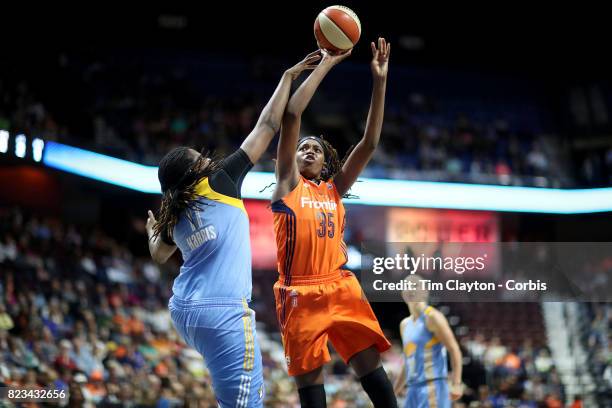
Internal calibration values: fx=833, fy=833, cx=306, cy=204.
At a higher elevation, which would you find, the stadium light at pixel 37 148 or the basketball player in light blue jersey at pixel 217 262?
the stadium light at pixel 37 148

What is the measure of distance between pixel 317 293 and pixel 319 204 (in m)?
0.60

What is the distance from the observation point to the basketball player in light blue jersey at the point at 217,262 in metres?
4.37

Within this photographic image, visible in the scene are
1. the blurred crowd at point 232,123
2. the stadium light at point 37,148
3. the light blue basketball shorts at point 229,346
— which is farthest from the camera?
the blurred crowd at point 232,123

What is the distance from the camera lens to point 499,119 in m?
26.2

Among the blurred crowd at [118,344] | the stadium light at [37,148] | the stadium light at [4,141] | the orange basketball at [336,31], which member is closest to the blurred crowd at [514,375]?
the blurred crowd at [118,344]

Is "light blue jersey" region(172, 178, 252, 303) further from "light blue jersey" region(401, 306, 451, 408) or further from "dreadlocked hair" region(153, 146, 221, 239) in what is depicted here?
"light blue jersey" region(401, 306, 451, 408)

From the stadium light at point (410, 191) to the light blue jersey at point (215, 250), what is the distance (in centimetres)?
1382

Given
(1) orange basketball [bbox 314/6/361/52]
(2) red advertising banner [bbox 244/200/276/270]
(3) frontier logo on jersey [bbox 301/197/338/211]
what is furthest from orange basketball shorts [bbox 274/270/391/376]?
(2) red advertising banner [bbox 244/200/276/270]

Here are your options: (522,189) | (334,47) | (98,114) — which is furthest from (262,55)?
(334,47)

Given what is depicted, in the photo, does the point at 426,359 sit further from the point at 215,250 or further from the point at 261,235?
the point at 261,235

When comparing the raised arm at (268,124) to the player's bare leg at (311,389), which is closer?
A: the raised arm at (268,124)

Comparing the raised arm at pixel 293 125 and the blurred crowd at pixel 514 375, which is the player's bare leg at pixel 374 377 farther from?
the blurred crowd at pixel 514 375

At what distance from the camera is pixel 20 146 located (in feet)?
56.1

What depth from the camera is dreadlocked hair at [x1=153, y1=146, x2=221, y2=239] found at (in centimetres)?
457
